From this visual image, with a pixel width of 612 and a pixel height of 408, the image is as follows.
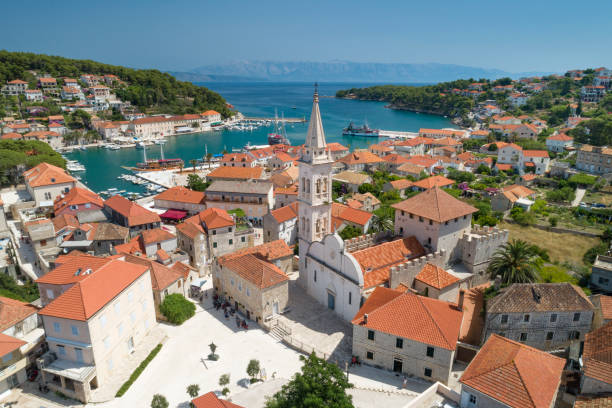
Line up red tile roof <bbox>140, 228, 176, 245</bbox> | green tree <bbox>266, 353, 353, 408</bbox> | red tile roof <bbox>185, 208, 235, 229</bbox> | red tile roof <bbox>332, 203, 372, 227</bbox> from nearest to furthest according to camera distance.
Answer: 1. green tree <bbox>266, 353, 353, 408</bbox>
2. red tile roof <bbox>140, 228, 176, 245</bbox>
3. red tile roof <bbox>185, 208, 235, 229</bbox>
4. red tile roof <bbox>332, 203, 372, 227</bbox>

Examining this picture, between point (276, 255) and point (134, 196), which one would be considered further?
point (134, 196)

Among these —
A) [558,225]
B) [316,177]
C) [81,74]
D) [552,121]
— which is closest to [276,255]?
[316,177]

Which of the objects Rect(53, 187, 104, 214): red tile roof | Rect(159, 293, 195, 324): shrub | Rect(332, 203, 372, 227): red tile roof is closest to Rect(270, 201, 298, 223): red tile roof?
Rect(332, 203, 372, 227): red tile roof

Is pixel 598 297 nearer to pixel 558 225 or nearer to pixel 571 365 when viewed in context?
pixel 571 365

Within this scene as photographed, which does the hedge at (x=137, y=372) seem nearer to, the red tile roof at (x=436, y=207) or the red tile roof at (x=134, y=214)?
the red tile roof at (x=134, y=214)

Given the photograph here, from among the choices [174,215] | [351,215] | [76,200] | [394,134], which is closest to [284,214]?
[351,215]

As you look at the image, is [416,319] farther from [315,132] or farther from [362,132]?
[362,132]

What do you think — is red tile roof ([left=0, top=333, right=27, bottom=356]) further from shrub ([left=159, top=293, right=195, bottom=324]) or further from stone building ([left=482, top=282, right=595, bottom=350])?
stone building ([left=482, top=282, right=595, bottom=350])
